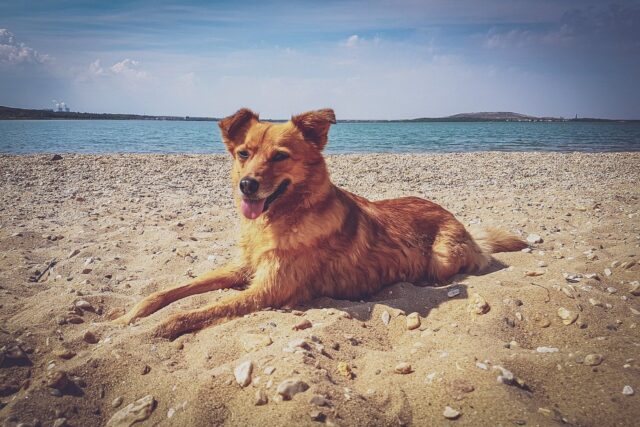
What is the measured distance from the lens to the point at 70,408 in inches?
87.9

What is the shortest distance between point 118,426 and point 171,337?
106 centimetres

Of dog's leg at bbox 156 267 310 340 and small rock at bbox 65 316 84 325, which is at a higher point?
dog's leg at bbox 156 267 310 340

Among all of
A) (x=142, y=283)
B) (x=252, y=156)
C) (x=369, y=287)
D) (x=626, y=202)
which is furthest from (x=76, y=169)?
(x=626, y=202)

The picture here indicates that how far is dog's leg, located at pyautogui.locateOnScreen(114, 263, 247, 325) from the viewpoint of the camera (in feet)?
11.7

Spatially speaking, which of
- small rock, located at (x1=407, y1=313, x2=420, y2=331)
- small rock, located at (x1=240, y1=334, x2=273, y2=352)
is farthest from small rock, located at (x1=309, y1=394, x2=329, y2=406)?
small rock, located at (x1=407, y1=313, x2=420, y2=331)

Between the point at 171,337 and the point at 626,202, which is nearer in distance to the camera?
the point at 171,337

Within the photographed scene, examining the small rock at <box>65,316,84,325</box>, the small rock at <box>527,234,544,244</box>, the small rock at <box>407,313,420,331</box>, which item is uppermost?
the small rock at <box>527,234,544,244</box>

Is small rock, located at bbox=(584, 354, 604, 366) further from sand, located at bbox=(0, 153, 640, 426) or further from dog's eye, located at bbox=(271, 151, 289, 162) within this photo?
dog's eye, located at bbox=(271, 151, 289, 162)

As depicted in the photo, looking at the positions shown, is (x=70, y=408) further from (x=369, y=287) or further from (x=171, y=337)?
(x=369, y=287)

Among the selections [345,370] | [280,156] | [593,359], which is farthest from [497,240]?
[345,370]

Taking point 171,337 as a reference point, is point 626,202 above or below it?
above

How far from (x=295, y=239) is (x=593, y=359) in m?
2.63

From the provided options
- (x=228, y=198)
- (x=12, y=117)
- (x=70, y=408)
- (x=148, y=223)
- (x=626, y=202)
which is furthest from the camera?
(x=12, y=117)

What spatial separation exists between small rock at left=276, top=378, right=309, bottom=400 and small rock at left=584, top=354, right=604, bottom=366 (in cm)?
187
